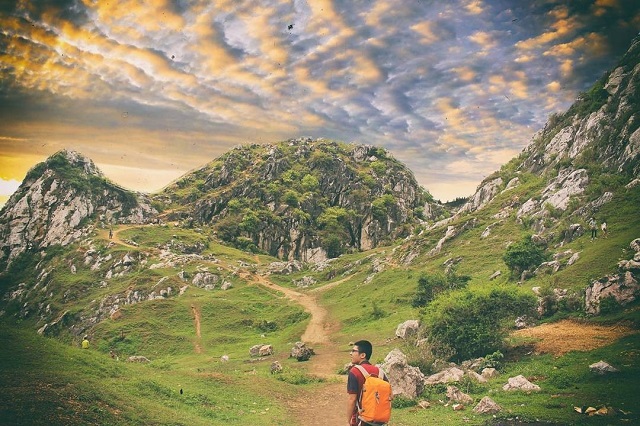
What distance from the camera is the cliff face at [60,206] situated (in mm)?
145375

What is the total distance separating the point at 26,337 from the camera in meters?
22.5

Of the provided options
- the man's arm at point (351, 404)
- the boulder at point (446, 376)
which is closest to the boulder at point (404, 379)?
the boulder at point (446, 376)

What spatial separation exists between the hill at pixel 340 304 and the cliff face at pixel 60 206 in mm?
988

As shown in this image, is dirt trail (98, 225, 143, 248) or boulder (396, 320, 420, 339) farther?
dirt trail (98, 225, 143, 248)

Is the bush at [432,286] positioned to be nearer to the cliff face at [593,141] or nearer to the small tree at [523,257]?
the small tree at [523,257]

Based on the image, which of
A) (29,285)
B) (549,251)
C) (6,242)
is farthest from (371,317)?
(6,242)

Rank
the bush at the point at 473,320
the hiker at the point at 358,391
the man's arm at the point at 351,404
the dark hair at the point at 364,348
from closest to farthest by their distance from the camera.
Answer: the man's arm at the point at 351,404 → the hiker at the point at 358,391 → the dark hair at the point at 364,348 → the bush at the point at 473,320

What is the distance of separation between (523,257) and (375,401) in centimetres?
5202

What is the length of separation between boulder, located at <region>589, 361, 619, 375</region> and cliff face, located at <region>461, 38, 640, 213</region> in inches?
1956

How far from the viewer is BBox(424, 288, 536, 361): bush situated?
32.9m

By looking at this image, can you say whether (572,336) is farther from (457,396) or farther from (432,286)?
(432,286)

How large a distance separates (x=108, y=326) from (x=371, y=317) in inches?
1997

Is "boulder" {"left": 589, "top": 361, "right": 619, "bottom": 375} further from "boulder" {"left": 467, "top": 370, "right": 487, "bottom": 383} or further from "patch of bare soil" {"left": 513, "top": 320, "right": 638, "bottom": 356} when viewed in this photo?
"boulder" {"left": 467, "top": 370, "right": 487, "bottom": 383}

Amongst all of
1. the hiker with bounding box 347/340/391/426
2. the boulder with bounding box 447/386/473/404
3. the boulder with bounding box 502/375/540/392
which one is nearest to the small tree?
the boulder with bounding box 502/375/540/392
